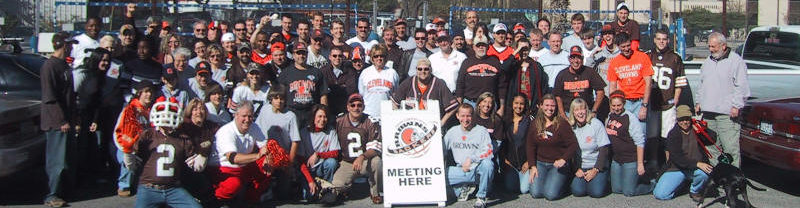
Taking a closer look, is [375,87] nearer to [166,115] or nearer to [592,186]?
[592,186]

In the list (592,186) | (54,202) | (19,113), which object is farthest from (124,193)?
(592,186)

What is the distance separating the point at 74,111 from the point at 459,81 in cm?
403

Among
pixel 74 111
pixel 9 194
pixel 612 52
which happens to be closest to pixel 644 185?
pixel 612 52

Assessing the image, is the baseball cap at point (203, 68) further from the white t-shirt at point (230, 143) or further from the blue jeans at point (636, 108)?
the blue jeans at point (636, 108)

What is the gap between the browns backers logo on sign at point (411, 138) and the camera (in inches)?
306

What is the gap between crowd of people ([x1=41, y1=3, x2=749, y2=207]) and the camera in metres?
7.23

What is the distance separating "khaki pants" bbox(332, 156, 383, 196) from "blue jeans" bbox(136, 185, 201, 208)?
5.91 feet

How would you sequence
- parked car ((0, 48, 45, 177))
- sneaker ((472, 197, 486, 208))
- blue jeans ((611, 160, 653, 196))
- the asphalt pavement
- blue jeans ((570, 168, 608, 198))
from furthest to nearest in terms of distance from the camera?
blue jeans ((611, 160, 653, 196))
blue jeans ((570, 168, 608, 198))
the asphalt pavement
sneaker ((472, 197, 486, 208))
parked car ((0, 48, 45, 177))

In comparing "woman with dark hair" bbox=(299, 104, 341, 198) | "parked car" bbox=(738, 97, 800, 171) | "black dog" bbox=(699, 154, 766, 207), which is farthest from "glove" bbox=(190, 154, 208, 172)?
"parked car" bbox=(738, 97, 800, 171)

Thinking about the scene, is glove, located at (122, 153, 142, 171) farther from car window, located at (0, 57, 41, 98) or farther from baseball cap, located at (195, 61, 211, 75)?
car window, located at (0, 57, 41, 98)

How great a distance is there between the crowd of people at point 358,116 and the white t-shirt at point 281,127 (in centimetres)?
1

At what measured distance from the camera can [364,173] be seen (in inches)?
309

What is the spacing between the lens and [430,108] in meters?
7.86

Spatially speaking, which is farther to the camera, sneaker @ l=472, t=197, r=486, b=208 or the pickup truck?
the pickup truck
